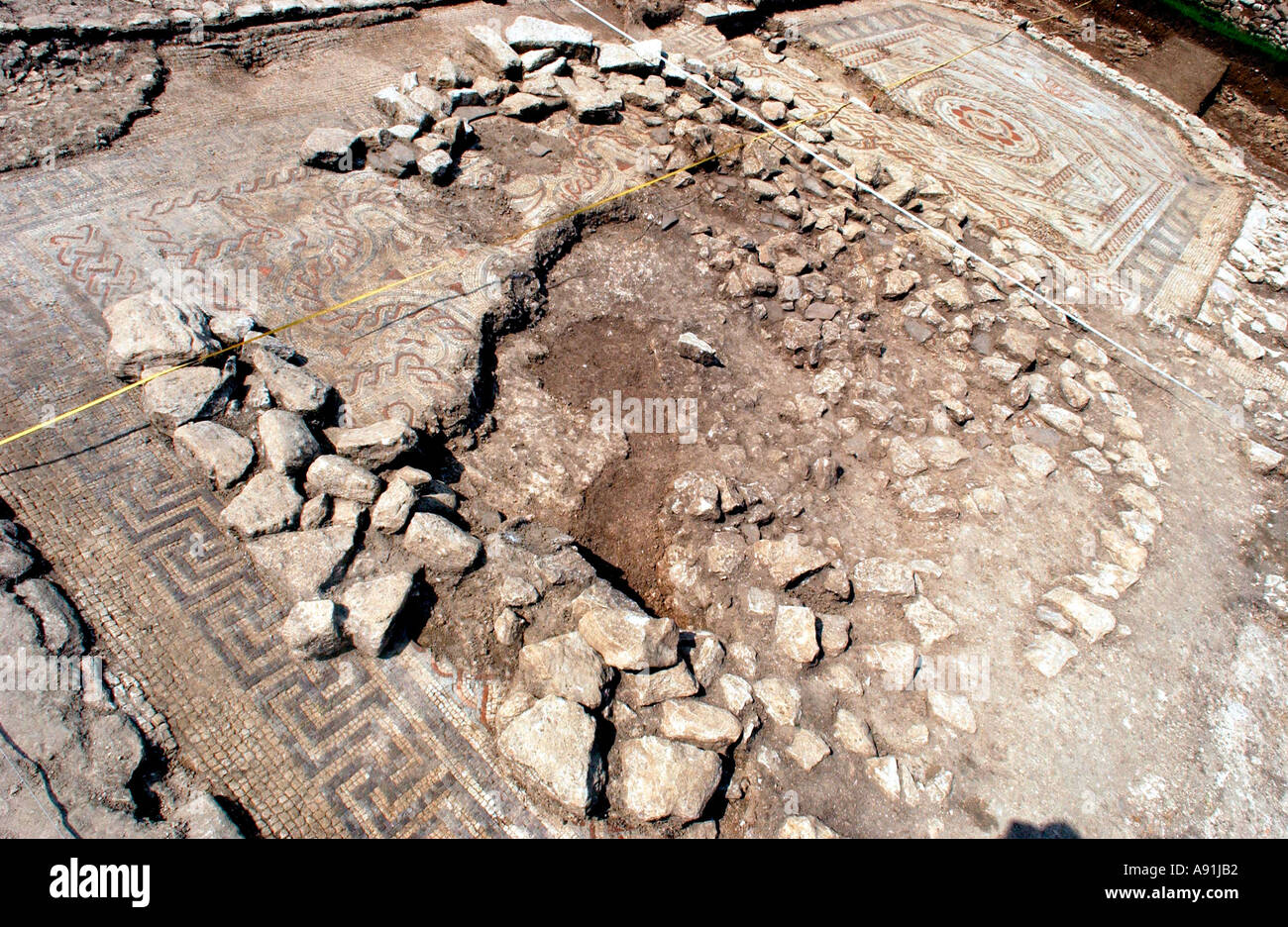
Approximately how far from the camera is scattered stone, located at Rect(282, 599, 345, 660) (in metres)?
2.62

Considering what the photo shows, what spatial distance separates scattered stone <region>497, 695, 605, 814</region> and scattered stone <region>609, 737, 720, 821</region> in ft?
0.32

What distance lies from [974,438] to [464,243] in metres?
3.56

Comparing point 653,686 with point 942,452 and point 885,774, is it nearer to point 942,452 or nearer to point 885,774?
point 885,774

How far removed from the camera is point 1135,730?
3.16 m

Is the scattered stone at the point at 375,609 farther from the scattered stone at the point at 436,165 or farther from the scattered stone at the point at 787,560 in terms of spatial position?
the scattered stone at the point at 436,165

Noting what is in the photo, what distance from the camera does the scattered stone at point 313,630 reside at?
8.61 ft

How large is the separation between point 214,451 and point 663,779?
237 cm

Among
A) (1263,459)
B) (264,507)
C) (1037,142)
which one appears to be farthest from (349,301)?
(1037,142)

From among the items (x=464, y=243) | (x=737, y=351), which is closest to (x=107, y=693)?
(x=464, y=243)

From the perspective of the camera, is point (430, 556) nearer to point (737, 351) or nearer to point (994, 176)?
point (737, 351)

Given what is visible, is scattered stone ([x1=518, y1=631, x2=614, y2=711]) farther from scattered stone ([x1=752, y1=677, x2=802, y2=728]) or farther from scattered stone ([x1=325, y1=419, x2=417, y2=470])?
scattered stone ([x1=325, y1=419, x2=417, y2=470])

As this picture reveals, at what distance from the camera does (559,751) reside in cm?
247

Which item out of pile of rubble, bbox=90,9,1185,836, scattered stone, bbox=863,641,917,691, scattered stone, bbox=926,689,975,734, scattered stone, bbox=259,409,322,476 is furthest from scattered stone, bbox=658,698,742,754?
scattered stone, bbox=259,409,322,476

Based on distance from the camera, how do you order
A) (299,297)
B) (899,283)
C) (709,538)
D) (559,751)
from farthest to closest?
(899,283) → (299,297) → (709,538) → (559,751)
